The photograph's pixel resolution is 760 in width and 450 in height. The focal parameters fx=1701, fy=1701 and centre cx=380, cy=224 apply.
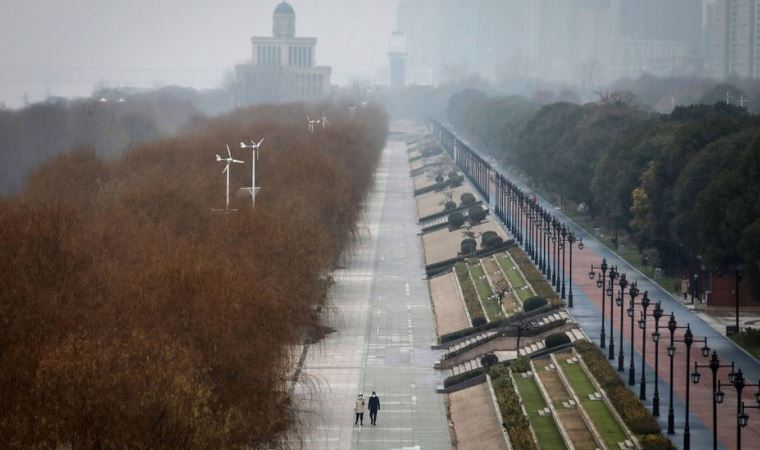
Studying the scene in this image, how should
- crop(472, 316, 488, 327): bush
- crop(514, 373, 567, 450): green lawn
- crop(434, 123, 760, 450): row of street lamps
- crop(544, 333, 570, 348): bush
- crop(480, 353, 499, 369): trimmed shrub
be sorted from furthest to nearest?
crop(472, 316, 488, 327): bush < crop(544, 333, 570, 348): bush < crop(480, 353, 499, 369): trimmed shrub < crop(514, 373, 567, 450): green lawn < crop(434, 123, 760, 450): row of street lamps

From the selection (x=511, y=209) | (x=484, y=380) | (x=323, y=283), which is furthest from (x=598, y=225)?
(x=484, y=380)

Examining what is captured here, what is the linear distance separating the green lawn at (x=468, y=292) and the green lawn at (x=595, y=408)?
10672mm

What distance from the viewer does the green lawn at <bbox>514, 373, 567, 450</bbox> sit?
36562 mm

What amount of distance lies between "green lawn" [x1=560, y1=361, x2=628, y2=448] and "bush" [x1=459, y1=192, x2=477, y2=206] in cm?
5211

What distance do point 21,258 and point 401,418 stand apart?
10.3 metres

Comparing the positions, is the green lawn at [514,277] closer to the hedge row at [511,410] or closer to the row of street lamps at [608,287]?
the row of street lamps at [608,287]

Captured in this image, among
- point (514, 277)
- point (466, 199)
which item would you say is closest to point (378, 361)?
point (514, 277)

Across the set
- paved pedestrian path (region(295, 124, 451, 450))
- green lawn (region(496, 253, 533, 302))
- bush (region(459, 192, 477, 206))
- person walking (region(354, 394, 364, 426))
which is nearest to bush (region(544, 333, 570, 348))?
paved pedestrian path (region(295, 124, 451, 450))

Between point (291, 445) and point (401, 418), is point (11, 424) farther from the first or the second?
point (401, 418)

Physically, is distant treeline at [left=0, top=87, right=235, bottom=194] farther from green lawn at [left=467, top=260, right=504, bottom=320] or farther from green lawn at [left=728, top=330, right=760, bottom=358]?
green lawn at [left=728, top=330, right=760, bottom=358]

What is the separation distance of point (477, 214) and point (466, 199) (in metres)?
10.3

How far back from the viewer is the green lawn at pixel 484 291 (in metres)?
57.0

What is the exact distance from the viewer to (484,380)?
4478 centimetres

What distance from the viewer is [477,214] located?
88.2 meters
